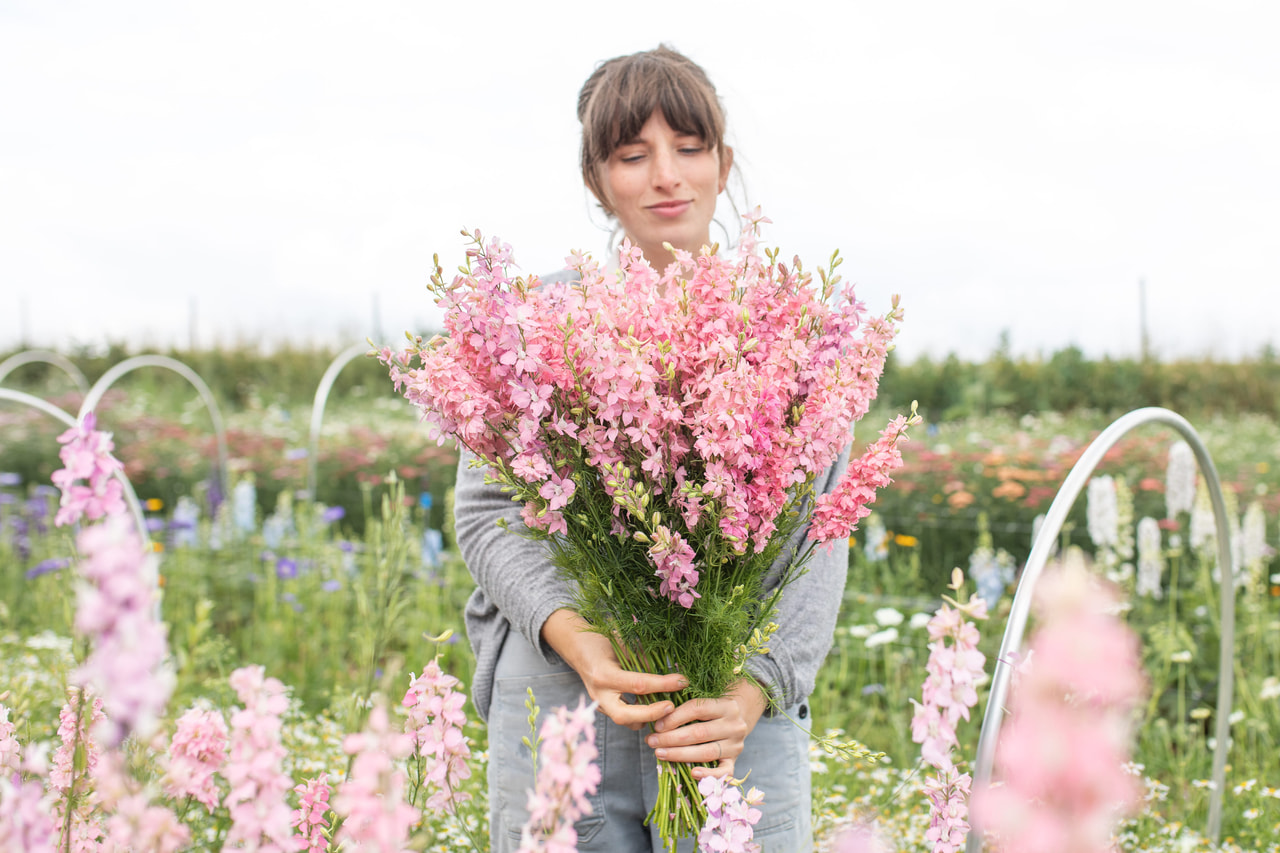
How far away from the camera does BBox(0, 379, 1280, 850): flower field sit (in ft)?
7.73

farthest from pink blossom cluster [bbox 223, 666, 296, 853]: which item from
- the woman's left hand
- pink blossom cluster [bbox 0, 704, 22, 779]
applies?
the woman's left hand

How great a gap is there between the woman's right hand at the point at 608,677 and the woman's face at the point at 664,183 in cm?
69

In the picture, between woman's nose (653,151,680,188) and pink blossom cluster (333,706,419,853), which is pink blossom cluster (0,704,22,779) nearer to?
pink blossom cluster (333,706,419,853)

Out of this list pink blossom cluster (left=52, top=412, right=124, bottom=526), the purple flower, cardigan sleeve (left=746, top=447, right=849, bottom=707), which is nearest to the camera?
pink blossom cluster (left=52, top=412, right=124, bottom=526)

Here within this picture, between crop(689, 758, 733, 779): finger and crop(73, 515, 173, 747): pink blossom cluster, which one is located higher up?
crop(73, 515, 173, 747): pink blossom cluster

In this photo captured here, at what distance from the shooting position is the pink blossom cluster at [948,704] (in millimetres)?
999

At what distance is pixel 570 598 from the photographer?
1.42m

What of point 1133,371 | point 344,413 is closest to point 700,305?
point 344,413

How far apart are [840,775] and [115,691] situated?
2.64 m

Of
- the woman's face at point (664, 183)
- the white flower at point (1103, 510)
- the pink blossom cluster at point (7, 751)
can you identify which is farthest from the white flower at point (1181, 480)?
the pink blossom cluster at point (7, 751)

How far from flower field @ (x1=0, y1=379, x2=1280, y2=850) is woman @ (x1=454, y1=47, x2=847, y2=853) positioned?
9 centimetres

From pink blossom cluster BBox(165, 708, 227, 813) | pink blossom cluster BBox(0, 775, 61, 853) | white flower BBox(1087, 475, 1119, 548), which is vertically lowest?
white flower BBox(1087, 475, 1119, 548)

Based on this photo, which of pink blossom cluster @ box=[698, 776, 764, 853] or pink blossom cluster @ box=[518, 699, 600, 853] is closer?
pink blossom cluster @ box=[518, 699, 600, 853]

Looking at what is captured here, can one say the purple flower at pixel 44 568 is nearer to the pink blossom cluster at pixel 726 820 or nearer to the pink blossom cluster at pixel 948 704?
the pink blossom cluster at pixel 726 820
